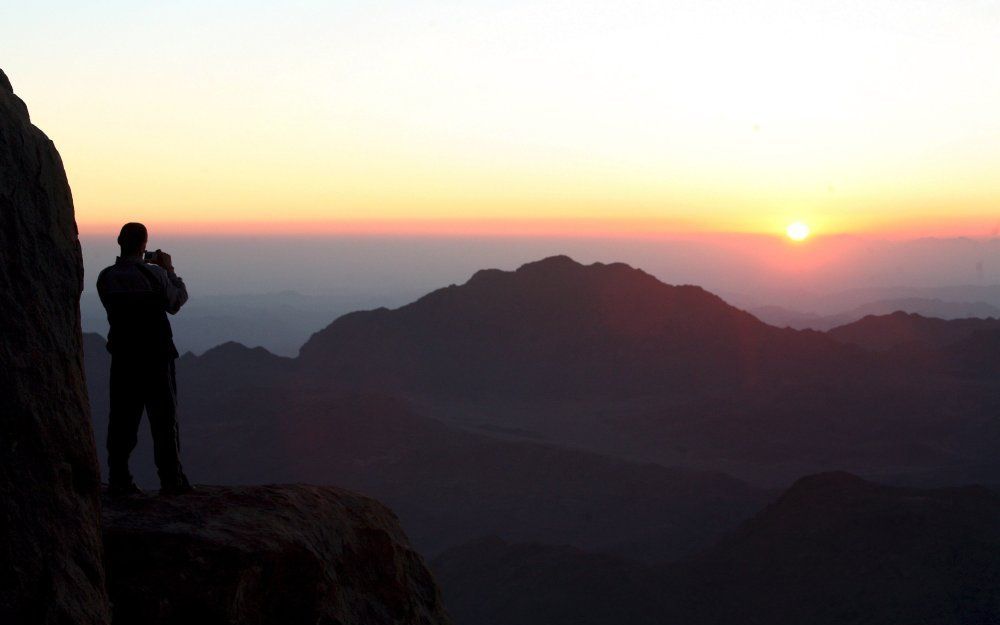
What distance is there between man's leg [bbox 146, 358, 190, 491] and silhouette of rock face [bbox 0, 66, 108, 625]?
0.77 m

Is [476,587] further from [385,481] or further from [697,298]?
[697,298]

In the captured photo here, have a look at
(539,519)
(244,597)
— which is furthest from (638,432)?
(244,597)

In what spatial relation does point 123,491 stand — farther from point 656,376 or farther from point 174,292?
point 656,376

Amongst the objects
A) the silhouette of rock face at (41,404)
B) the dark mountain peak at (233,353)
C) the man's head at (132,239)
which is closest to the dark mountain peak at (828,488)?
the man's head at (132,239)

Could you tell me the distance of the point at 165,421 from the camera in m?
6.11

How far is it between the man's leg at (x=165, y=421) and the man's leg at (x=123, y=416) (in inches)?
3.4

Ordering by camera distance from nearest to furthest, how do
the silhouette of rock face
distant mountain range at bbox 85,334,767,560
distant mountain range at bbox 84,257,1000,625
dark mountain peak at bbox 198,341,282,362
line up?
the silhouette of rock face < distant mountain range at bbox 84,257,1000,625 < distant mountain range at bbox 85,334,767,560 < dark mountain peak at bbox 198,341,282,362

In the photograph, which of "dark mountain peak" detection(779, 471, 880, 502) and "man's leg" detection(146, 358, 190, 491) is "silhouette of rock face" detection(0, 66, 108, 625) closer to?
"man's leg" detection(146, 358, 190, 491)

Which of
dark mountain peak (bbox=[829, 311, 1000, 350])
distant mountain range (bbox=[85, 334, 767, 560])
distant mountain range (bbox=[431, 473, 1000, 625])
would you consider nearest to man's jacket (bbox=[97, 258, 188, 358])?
distant mountain range (bbox=[431, 473, 1000, 625])

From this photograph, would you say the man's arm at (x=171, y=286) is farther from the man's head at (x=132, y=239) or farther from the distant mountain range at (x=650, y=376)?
the distant mountain range at (x=650, y=376)

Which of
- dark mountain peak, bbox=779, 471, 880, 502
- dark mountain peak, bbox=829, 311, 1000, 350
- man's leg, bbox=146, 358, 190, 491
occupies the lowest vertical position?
dark mountain peak, bbox=779, 471, 880, 502

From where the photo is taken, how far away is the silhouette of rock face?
167 inches

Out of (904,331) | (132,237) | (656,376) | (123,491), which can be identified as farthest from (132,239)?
(904,331)

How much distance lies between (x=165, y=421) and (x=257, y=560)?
1.17m
